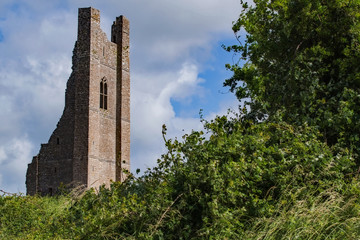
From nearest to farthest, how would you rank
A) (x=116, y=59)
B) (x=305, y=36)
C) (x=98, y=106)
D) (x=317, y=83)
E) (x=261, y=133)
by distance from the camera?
(x=261, y=133)
(x=317, y=83)
(x=305, y=36)
(x=98, y=106)
(x=116, y=59)

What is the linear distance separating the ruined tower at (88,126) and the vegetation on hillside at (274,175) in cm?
2020

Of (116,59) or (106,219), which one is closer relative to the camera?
(106,219)

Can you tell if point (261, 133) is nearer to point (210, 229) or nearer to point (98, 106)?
point (210, 229)

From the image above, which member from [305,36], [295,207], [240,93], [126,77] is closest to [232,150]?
[295,207]

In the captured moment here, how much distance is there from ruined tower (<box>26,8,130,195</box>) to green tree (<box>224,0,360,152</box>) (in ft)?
63.0

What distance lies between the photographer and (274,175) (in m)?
6.43

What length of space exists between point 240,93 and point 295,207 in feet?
25.5

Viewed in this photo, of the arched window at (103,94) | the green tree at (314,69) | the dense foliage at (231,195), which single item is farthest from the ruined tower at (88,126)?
the dense foliage at (231,195)

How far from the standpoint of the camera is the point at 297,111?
8.88 metres

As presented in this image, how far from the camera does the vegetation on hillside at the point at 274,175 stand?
5.87 meters

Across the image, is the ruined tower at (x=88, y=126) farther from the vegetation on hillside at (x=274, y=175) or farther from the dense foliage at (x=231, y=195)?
the dense foliage at (x=231, y=195)

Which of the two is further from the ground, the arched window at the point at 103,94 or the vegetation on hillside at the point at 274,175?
the arched window at the point at 103,94

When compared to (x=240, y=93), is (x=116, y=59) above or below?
above

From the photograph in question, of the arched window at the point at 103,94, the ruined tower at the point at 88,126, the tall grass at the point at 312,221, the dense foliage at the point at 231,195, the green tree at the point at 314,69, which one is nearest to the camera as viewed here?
the tall grass at the point at 312,221
